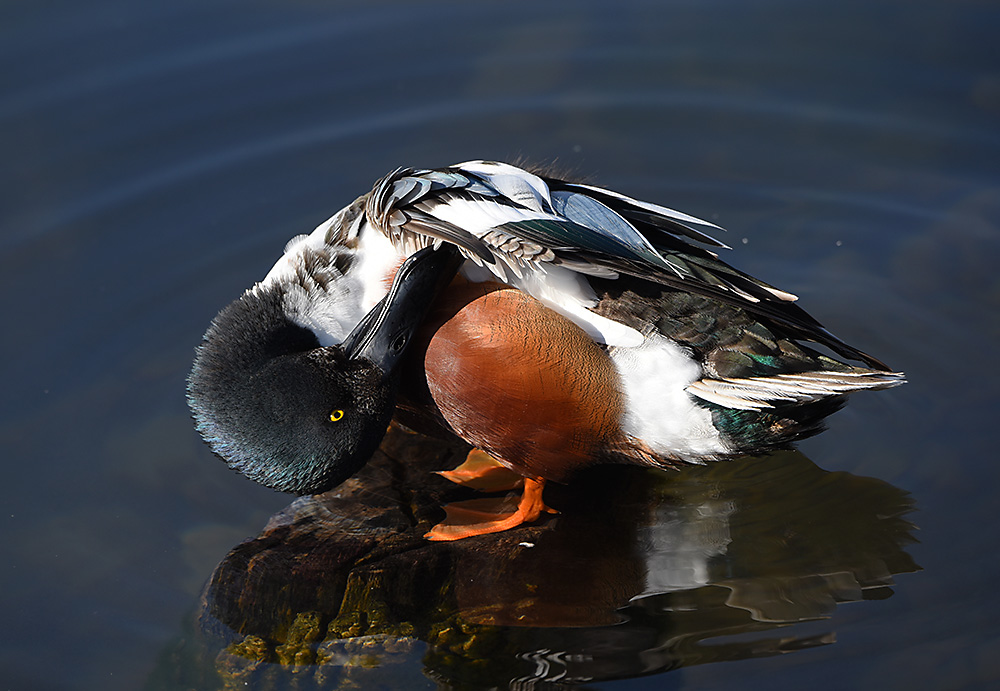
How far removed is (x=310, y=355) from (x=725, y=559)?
192 cm

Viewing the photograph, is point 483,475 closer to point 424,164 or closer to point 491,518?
point 491,518

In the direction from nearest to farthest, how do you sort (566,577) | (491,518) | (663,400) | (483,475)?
1. (663,400)
2. (566,577)
3. (491,518)
4. (483,475)

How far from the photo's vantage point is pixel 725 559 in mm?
4070

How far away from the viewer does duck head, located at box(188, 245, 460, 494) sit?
369cm

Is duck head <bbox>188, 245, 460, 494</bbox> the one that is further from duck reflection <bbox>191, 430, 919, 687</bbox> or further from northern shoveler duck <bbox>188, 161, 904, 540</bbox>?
duck reflection <bbox>191, 430, 919, 687</bbox>

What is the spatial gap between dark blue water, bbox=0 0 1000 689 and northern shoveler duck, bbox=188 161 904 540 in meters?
0.82

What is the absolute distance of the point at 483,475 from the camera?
4645 mm

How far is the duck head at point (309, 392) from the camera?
3689mm

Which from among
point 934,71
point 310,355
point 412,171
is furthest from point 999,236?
point 310,355

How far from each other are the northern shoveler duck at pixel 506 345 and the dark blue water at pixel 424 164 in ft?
2.69

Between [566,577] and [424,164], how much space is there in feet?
9.72

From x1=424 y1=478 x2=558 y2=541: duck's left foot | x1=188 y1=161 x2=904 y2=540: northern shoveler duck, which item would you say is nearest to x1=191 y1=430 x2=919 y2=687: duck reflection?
x1=424 y1=478 x2=558 y2=541: duck's left foot

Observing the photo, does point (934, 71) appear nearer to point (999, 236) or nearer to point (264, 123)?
point (999, 236)

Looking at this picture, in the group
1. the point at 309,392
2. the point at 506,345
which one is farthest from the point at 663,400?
the point at 309,392
